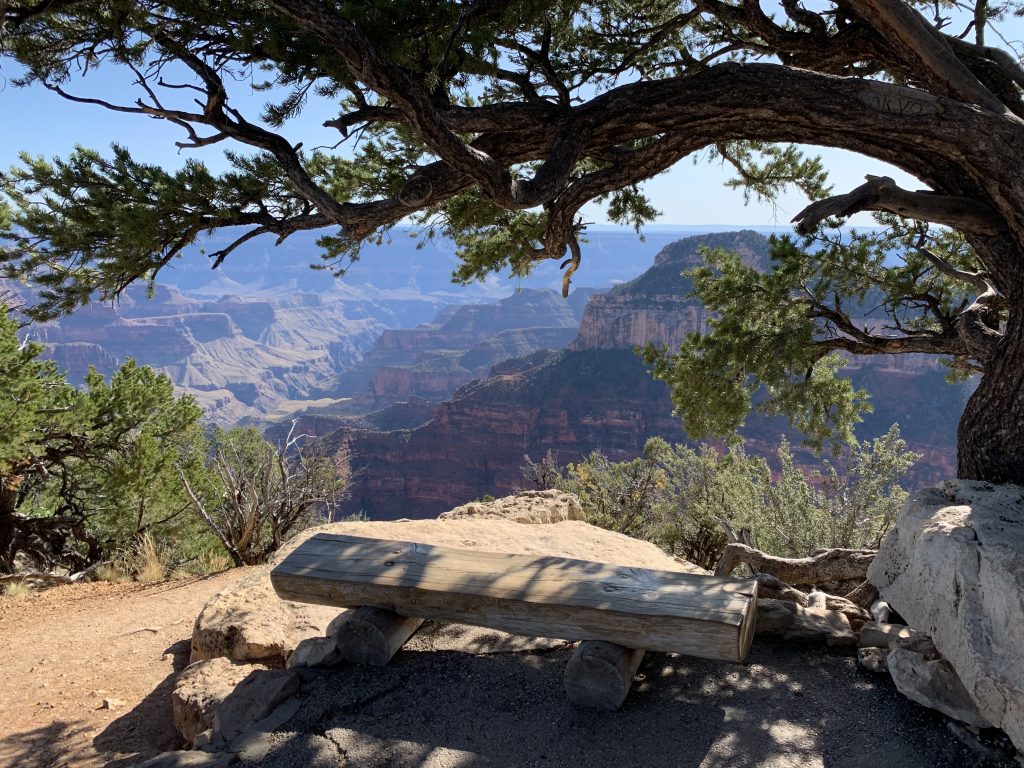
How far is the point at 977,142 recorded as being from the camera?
12.3 feet

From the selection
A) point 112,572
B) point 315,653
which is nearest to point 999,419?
point 315,653

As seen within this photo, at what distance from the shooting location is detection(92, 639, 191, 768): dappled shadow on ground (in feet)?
12.8

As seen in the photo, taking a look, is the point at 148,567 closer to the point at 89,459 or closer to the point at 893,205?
the point at 89,459

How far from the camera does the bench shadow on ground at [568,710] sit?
2.95m

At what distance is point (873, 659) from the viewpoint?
Result: 11.6 feet

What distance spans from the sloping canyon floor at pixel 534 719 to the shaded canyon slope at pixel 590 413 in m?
44.2

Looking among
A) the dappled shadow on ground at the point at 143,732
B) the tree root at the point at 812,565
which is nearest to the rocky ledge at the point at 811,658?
the dappled shadow on ground at the point at 143,732

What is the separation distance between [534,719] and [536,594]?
0.56 m

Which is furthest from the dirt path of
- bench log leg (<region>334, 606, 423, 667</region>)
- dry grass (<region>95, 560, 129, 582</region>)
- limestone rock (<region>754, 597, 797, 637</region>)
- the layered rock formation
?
the layered rock formation

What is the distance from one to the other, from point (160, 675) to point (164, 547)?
24.7 feet

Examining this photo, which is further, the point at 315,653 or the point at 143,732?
the point at 143,732

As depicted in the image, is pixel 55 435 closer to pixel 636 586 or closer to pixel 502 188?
pixel 502 188

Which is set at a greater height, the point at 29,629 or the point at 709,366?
the point at 709,366

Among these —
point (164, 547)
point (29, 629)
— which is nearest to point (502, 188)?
point (29, 629)
